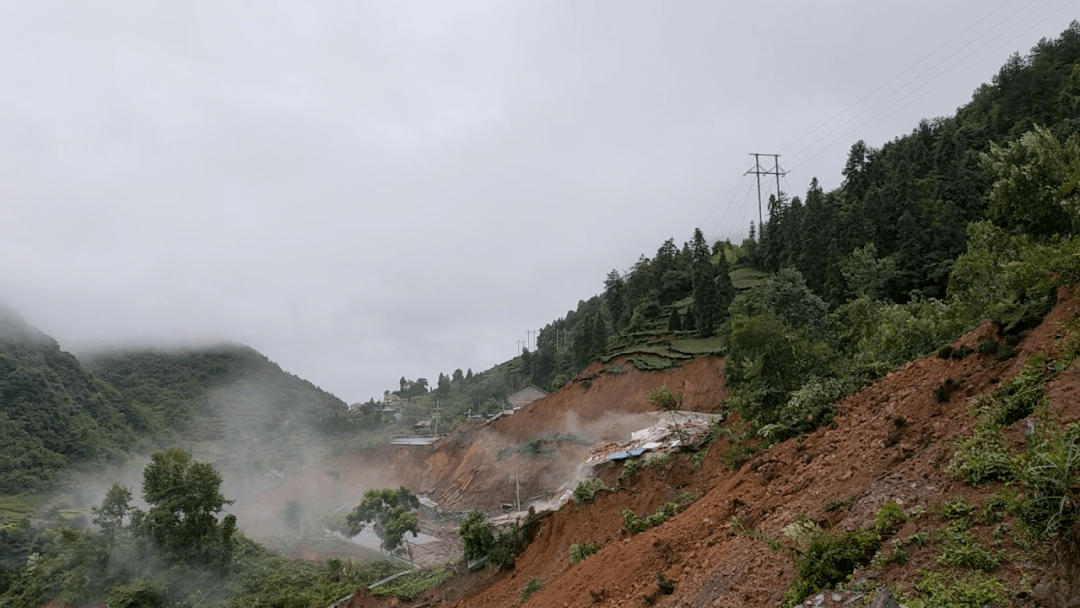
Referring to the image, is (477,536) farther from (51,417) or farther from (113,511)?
(51,417)

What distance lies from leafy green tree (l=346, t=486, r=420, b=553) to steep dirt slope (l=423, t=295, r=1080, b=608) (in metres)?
18.4

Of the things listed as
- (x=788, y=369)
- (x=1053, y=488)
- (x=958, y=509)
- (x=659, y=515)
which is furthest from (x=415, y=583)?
(x=1053, y=488)

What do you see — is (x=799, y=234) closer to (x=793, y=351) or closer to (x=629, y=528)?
(x=793, y=351)

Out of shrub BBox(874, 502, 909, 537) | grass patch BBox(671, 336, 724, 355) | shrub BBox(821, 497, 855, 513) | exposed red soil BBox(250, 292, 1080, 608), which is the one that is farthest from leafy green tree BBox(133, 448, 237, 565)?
grass patch BBox(671, 336, 724, 355)

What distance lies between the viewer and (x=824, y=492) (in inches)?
360

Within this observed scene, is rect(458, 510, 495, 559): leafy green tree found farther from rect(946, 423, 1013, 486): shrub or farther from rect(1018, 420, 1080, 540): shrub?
rect(1018, 420, 1080, 540): shrub

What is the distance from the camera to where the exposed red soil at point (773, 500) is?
24.6ft

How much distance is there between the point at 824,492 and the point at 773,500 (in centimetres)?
104

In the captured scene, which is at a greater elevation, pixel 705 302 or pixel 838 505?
pixel 705 302

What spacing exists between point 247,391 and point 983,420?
98.0 metres

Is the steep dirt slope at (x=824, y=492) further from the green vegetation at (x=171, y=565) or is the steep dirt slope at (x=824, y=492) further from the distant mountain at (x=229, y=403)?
the distant mountain at (x=229, y=403)

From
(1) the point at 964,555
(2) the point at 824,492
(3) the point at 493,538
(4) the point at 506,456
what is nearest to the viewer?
(1) the point at 964,555

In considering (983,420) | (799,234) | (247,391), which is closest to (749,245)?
(799,234)

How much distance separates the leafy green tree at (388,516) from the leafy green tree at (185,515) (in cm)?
766
